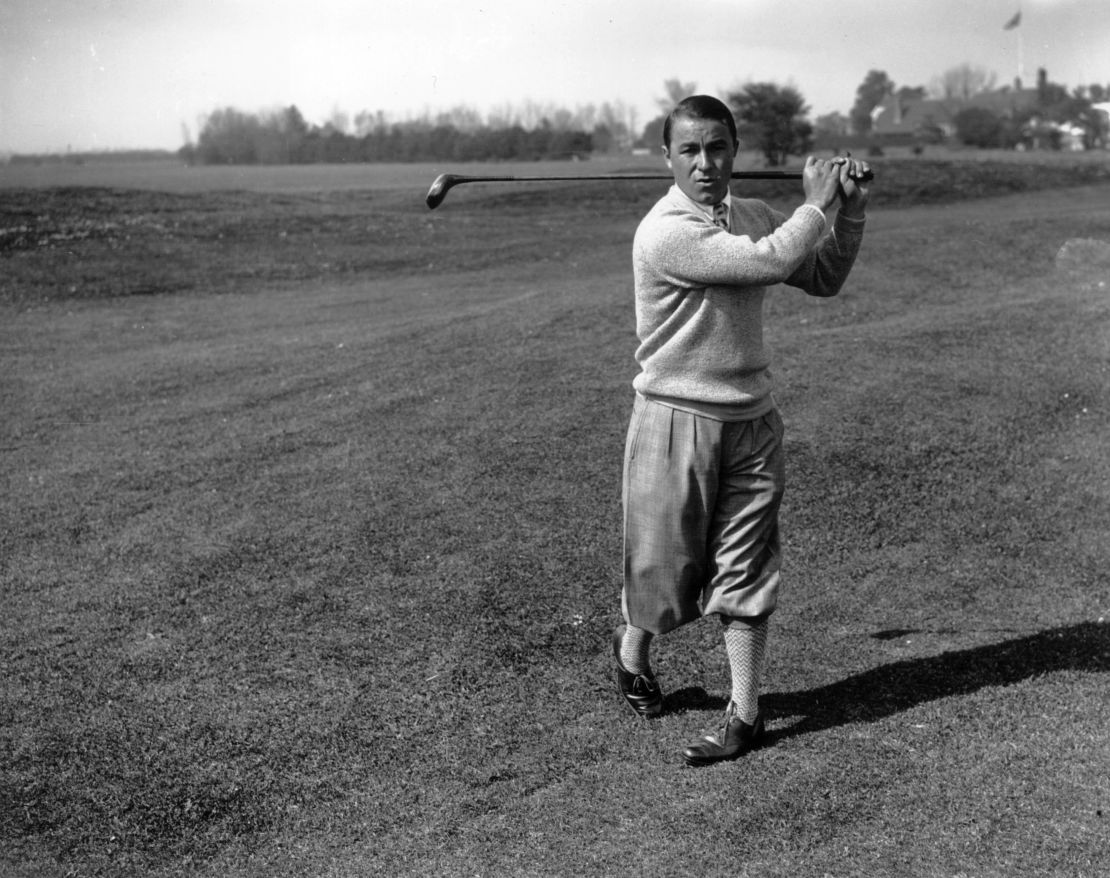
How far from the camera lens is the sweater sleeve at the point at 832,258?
3.97 metres

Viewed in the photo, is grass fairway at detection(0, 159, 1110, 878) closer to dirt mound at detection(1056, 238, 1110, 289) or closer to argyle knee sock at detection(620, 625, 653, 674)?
argyle knee sock at detection(620, 625, 653, 674)

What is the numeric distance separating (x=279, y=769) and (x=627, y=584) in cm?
129

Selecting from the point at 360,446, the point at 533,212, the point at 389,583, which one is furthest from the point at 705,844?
the point at 533,212

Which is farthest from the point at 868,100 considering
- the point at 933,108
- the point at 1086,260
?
the point at 1086,260

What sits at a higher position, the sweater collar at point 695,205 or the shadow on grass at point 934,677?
the sweater collar at point 695,205

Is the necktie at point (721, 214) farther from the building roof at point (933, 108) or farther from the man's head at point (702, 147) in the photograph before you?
the building roof at point (933, 108)

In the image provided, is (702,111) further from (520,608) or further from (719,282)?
(520,608)

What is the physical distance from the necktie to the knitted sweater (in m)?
0.04

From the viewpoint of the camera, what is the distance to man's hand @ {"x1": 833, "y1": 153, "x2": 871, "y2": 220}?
3.84 meters

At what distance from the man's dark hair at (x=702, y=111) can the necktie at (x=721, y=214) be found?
21 centimetres

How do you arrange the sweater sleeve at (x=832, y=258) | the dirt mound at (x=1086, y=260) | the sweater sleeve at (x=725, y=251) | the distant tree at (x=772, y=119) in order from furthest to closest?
the distant tree at (x=772, y=119) < the dirt mound at (x=1086, y=260) < the sweater sleeve at (x=832, y=258) < the sweater sleeve at (x=725, y=251)

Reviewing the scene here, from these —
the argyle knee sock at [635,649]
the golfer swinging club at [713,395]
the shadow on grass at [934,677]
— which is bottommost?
the shadow on grass at [934,677]

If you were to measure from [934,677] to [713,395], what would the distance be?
158 cm

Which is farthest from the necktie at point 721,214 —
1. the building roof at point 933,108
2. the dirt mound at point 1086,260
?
the building roof at point 933,108
